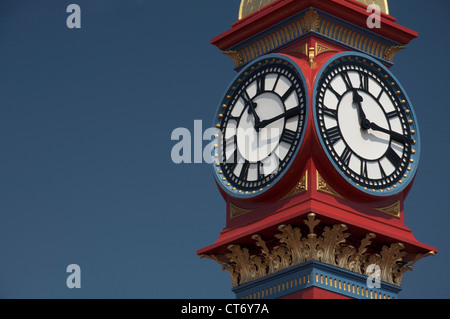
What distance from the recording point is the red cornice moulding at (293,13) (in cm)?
4103

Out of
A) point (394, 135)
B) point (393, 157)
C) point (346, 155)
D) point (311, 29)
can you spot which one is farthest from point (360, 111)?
point (311, 29)

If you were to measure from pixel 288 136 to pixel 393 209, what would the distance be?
3.01 metres

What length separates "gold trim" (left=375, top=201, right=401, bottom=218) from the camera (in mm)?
40719

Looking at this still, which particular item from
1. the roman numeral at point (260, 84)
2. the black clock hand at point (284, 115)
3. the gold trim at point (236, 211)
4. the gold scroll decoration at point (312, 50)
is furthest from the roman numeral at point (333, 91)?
the gold trim at point (236, 211)

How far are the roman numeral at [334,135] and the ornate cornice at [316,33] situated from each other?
2410 millimetres

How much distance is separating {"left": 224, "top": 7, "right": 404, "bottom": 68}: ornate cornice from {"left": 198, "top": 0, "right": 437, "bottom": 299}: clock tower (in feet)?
0.08

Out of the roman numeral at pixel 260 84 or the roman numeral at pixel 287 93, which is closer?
the roman numeral at pixel 287 93

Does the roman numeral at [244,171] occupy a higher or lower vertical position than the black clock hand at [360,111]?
lower

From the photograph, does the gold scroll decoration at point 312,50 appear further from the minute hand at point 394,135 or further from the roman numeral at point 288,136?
the minute hand at point 394,135

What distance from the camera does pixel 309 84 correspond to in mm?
40031
